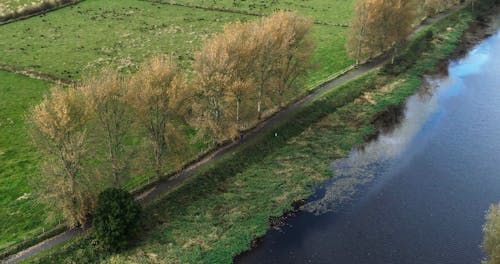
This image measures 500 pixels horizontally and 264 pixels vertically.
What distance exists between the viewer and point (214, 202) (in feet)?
174

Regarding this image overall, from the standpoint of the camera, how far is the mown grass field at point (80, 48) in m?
51.7

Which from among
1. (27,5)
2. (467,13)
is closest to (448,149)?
(467,13)

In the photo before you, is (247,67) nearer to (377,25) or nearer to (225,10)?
(377,25)

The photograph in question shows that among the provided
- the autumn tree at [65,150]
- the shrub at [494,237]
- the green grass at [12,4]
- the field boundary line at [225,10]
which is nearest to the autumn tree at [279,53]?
the autumn tree at [65,150]

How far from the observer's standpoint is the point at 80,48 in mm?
92625

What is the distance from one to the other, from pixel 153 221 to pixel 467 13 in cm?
10762

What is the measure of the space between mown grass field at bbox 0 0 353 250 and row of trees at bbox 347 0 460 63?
4670 millimetres

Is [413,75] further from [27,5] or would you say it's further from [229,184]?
[27,5]

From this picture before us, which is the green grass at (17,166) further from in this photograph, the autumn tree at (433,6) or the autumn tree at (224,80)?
the autumn tree at (433,6)

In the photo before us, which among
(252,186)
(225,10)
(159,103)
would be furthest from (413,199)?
(225,10)

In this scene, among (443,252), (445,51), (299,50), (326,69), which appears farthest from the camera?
(445,51)

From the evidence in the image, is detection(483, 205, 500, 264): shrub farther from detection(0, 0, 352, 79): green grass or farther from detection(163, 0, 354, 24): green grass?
detection(163, 0, 354, 24): green grass

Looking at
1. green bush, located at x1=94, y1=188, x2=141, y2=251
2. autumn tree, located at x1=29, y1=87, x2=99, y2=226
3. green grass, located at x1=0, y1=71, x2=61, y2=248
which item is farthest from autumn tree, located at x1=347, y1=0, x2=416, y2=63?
green bush, located at x1=94, y1=188, x2=141, y2=251

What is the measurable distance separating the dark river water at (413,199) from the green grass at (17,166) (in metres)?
22.3
